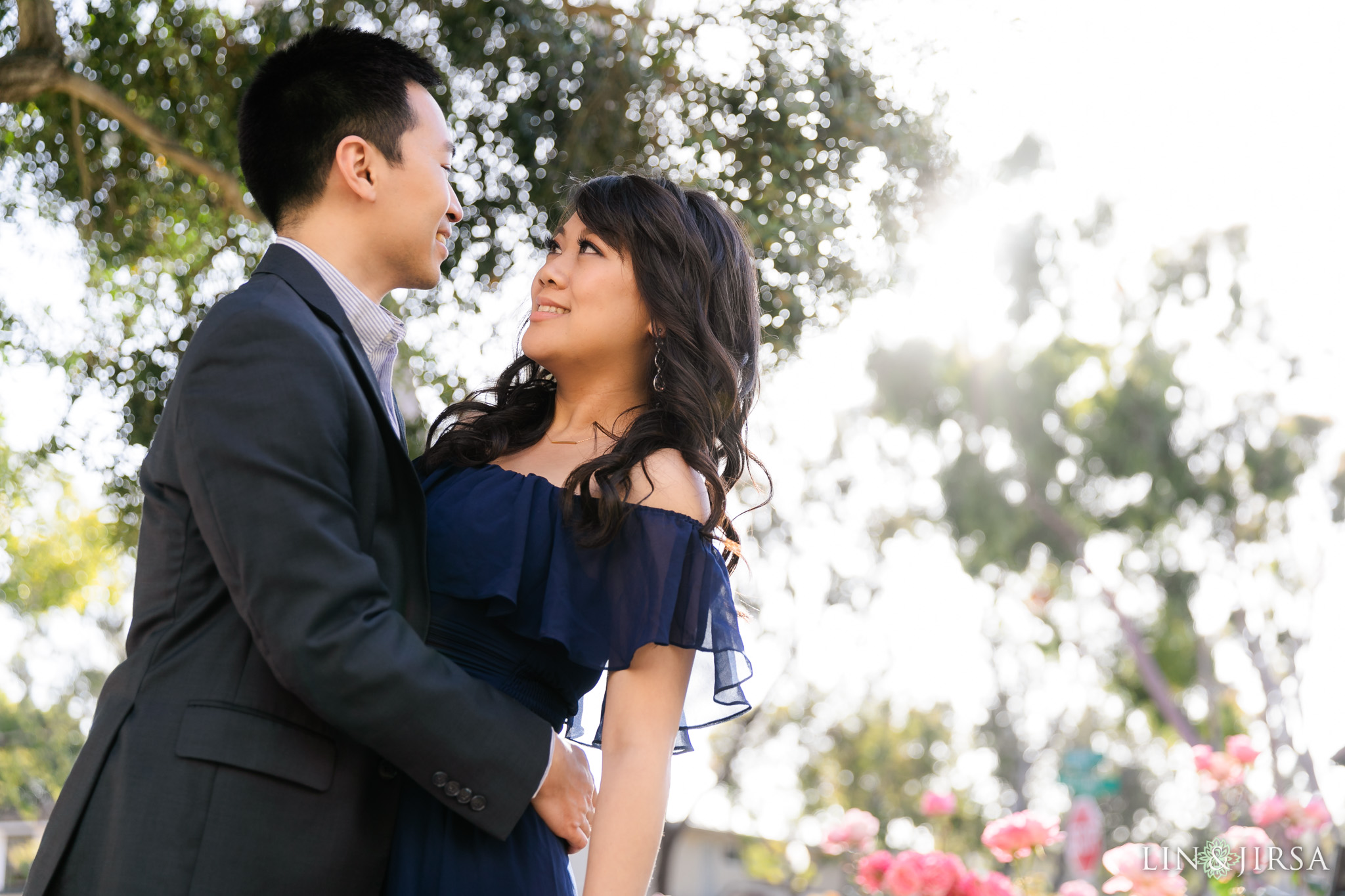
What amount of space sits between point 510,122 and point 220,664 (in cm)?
323

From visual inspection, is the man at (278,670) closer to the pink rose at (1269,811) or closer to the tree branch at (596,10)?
the tree branch at (596,10)

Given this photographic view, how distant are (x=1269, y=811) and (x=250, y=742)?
5.72m

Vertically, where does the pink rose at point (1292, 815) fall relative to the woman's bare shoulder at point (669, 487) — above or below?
above

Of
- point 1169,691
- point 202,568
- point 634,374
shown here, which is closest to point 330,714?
point 202,568

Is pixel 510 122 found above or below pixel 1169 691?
below

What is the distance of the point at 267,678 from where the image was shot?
1.69 meters

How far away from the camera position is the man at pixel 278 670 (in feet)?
5.30

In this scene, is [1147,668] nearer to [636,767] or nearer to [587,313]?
[587,313]

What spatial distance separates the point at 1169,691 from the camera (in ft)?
57.2

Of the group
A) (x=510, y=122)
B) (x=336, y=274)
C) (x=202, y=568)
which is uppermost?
(x=510, y=122)

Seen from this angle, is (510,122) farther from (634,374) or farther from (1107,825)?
(1107,825)

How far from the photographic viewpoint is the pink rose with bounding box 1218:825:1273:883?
4.48m

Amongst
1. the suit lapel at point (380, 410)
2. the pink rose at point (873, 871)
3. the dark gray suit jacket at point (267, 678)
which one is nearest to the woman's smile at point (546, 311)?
the suit lapel at point (380, 410)

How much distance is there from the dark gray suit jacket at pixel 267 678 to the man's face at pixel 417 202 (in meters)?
0.35
